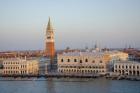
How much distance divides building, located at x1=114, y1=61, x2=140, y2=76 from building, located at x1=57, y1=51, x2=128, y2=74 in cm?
71

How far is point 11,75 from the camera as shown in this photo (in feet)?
65.1

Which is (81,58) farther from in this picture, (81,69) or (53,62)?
(53,62)

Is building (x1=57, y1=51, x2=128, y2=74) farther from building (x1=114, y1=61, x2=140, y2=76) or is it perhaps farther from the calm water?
the calm water

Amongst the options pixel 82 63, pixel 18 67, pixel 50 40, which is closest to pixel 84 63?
pixel 82 63

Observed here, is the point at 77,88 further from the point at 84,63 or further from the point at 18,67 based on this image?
the point at 18,67

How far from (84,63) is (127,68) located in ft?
7.98

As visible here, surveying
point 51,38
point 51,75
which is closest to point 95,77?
point 51,75

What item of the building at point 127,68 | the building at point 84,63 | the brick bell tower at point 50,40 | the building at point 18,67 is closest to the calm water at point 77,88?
the building at point 127,68

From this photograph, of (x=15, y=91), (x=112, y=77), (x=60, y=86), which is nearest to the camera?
(x=15, y=91)

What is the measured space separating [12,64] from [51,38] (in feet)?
13.8

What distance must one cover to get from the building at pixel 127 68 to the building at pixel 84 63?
707mm

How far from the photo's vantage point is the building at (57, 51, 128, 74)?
20000 millimetres

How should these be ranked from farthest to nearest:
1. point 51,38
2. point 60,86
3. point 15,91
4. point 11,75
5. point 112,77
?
point 51,38 < point 11,75 < point 112,77 < point 60,86 < point 15,91

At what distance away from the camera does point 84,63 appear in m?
20.4
